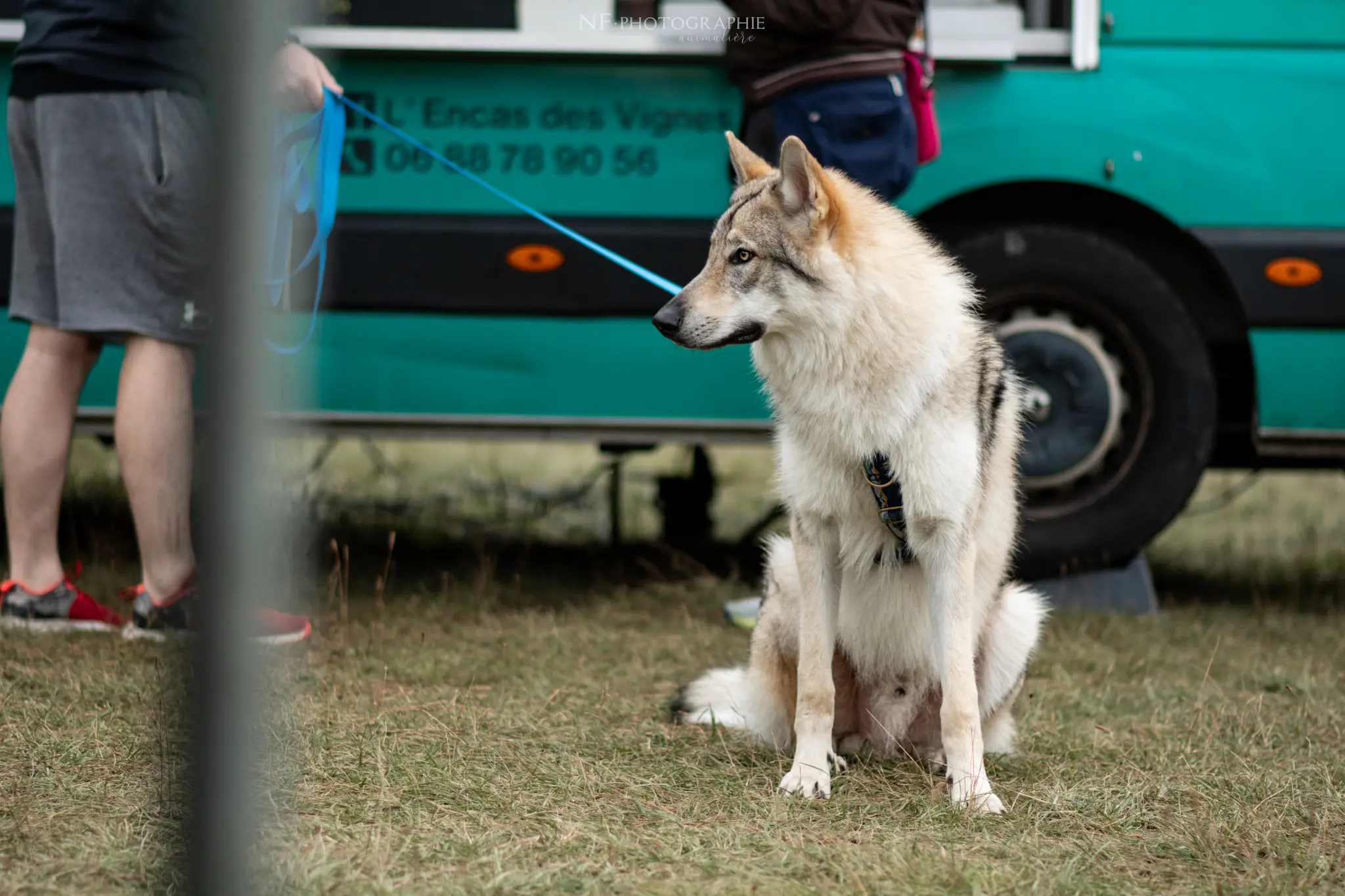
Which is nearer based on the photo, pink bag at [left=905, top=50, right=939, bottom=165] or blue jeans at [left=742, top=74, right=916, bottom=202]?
blue jeans at [left=742, top=74, right=916, bottom=202]

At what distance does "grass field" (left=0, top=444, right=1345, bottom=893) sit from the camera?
201 centimetres

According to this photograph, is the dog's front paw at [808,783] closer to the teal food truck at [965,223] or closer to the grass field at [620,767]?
the grass field at [620,767]

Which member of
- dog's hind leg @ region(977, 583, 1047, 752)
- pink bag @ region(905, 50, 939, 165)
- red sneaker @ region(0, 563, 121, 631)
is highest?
pink bag @ region(905, 50, 939, 165)

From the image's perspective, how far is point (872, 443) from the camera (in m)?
2.49

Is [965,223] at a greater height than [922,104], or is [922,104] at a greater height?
[922,104]

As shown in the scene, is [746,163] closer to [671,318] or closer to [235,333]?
[671,318]

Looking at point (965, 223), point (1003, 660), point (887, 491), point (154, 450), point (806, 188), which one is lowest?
point (1003, 660)

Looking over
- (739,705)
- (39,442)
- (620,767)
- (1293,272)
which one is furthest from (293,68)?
(1293,272)

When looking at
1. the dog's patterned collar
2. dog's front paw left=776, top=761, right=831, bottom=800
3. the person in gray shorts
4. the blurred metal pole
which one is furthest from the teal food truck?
the blurred metal pole

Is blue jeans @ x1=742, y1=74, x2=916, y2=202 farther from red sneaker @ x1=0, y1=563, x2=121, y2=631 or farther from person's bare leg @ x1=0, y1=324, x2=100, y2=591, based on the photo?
red sneaker @ x1=0, y1=563, x2=121, y2=631

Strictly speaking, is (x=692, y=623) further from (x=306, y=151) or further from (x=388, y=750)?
(x=306, y=151)

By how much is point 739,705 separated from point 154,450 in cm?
174

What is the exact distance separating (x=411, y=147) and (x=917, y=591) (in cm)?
230

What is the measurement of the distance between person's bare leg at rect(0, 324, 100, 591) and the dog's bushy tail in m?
1.82
